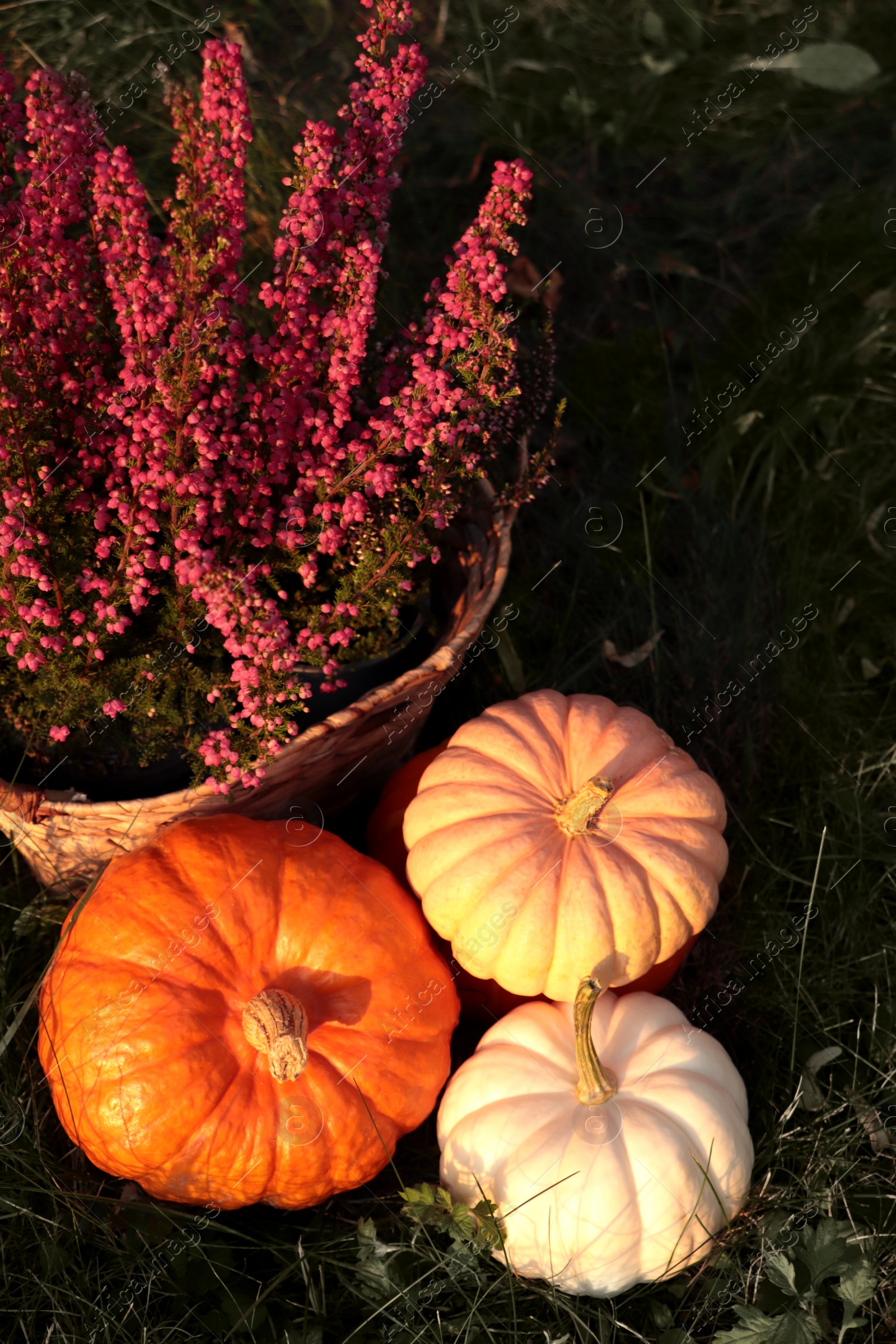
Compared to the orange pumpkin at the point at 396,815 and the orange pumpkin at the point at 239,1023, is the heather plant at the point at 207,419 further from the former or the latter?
the orange pumpkin at the point at 396,815

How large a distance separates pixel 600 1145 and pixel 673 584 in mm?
1543

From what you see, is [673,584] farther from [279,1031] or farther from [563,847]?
[279,1031]

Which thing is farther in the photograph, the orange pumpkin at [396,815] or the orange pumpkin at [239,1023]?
the orange pumpkin at [396,815]

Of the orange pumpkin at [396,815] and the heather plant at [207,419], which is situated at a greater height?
the heather plant at [207,419]

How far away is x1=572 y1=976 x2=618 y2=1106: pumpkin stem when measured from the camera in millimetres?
1824

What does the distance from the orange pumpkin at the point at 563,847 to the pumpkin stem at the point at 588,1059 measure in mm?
124

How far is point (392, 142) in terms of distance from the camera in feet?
5.59

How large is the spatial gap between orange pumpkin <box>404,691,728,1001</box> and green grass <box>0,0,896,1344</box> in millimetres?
435

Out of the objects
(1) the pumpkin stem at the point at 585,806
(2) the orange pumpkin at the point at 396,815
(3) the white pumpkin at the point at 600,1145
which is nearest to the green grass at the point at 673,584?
(3) the white pumpkin at the point at 600,1145

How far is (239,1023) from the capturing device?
190 centimetres

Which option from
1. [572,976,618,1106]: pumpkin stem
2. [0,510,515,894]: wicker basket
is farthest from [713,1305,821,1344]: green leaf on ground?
[0,510,515,894]: wicker basket

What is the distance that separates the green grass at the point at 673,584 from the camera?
1964 mm

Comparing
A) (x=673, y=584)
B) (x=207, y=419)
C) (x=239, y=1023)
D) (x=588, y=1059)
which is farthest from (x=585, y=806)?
(x=673, y=584)

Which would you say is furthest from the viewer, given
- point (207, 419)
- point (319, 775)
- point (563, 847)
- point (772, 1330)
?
point (319, 775)
